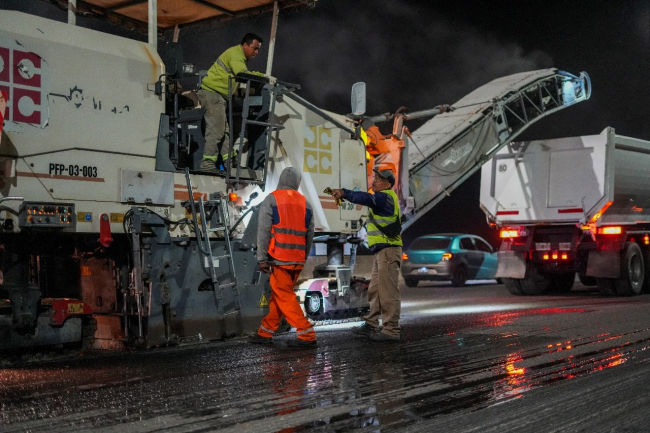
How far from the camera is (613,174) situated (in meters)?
14.7

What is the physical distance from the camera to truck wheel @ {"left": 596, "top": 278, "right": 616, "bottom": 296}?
15.3 metres

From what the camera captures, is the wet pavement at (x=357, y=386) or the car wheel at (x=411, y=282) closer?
the wet pavement at (x=357, y=386)

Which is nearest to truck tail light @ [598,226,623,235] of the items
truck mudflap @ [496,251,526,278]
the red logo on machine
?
truck mudflap @ [496,251,526,278]

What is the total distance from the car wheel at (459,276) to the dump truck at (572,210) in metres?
3.07

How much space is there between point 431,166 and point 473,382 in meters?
8.75

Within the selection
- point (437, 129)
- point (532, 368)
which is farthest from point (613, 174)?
point (532, 368)

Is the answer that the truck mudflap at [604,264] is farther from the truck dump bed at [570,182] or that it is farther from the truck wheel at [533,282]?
the truck wheel at [533,282]

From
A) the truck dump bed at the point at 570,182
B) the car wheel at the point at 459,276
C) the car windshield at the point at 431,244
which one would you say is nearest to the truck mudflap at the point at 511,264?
the truck dump bed at the point at 570,182

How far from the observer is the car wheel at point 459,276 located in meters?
19.1

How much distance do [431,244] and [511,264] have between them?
13.1 ft

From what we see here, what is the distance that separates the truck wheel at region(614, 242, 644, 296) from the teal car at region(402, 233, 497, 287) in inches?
180

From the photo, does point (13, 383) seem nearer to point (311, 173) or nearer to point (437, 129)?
point (311, 173)

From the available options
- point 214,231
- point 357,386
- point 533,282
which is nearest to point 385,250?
point 214,231

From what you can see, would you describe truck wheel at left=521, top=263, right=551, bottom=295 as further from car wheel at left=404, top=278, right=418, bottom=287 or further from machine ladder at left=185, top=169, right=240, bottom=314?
machine ladder at left=185, top=169, right=240, bottom=314
